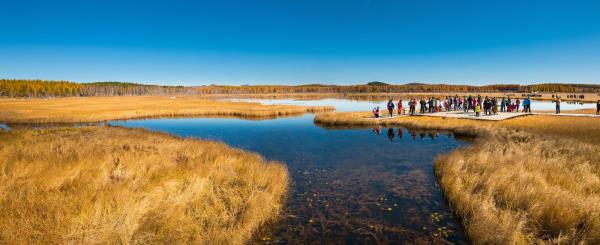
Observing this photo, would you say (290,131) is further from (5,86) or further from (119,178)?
(5,86)

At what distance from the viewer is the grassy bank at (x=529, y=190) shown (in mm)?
7551

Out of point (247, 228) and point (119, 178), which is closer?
point (247, 228)

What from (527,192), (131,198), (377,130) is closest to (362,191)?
(527,192)

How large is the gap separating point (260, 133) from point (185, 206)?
64.4ft

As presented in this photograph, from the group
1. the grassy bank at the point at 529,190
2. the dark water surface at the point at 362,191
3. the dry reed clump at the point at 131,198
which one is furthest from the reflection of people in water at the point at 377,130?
the dry reed clump at the point at 131,198

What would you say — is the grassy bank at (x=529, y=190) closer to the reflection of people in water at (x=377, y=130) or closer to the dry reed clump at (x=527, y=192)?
the dry reed clump at (x=527, y=192)

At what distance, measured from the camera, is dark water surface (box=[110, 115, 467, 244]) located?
8.55 m

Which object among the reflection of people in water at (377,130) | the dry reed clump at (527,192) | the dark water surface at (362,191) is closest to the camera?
the dry reed clump at (527,192)

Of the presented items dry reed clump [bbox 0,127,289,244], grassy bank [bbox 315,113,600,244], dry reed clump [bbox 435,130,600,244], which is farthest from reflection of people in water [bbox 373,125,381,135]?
dry reed clump [bbox 0,127,289,244]

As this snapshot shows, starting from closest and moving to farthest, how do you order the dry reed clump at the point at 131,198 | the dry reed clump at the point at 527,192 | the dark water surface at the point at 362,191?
the dry reed clump at the point at 131,198, the dry reed clump at the point at 527,192, the dark water surface at the point at 362,191

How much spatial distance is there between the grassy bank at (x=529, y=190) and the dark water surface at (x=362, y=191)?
0.65 metres

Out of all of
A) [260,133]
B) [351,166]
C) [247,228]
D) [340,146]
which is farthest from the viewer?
[260,133]

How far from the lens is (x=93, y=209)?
7426 mm

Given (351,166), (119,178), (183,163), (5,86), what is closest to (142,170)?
(119,178)
